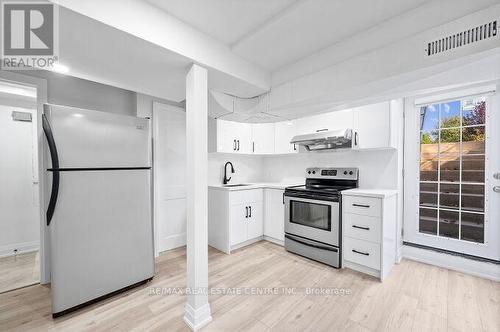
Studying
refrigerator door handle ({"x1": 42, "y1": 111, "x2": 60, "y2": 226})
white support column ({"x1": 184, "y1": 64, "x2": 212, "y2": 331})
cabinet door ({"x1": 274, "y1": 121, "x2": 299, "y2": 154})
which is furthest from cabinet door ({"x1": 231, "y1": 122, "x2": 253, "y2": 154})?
refrigerator door handle ({"x1": 42, "y1": 111, "x2": 60, "y2": 226})

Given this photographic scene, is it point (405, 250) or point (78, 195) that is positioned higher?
point (78, 195)

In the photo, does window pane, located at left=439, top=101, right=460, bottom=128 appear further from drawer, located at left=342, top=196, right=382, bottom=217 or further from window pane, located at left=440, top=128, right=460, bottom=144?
drawer, located at left=342, top=196, right=382, bottom=217

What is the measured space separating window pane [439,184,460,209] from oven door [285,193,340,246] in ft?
4.56

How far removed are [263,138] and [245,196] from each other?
3.74ft

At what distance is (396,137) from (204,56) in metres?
2.50

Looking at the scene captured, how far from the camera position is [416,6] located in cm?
147

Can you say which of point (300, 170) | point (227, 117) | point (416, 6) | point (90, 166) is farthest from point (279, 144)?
point (90, 166)

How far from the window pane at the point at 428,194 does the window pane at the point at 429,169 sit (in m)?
0.09

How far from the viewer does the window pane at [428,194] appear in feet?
8.91

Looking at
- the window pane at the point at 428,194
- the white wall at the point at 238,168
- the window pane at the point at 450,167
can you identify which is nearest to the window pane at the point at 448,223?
the window pane at the point at 428,194

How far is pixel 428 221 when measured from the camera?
9.04ft

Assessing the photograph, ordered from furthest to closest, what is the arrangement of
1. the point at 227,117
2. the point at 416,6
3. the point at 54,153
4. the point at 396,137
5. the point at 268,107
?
the point at 227,117, the point at 396,137, the point at 268,107, the point at 54,153, the point at 416,6

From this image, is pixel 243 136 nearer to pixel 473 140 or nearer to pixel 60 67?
pixel 60 67

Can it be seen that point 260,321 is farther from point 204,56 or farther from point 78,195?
point 204,56
